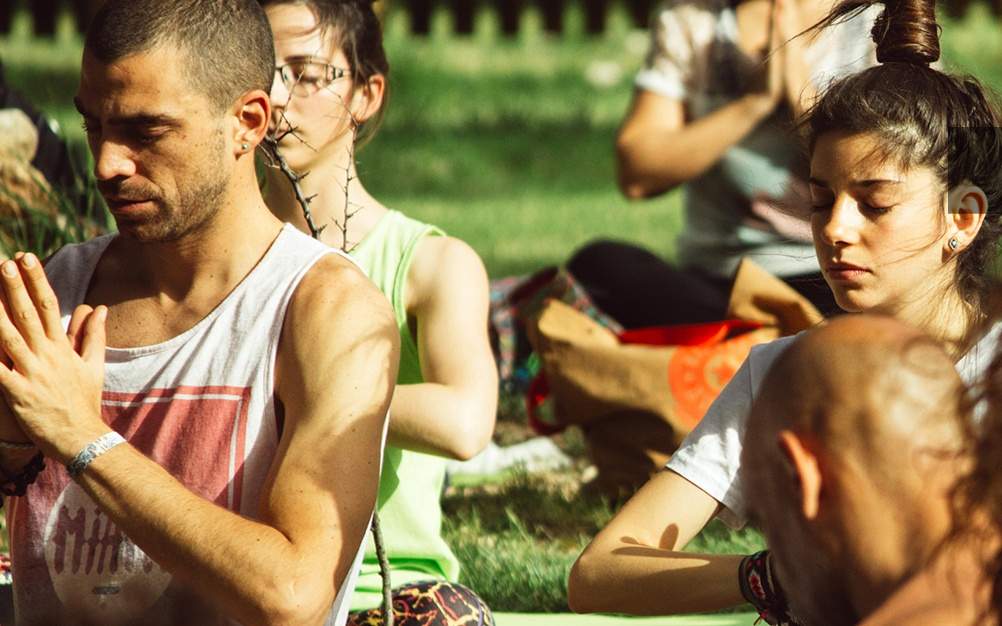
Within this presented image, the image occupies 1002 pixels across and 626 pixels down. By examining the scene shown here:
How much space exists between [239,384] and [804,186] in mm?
1493

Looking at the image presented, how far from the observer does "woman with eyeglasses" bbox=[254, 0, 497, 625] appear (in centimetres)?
300

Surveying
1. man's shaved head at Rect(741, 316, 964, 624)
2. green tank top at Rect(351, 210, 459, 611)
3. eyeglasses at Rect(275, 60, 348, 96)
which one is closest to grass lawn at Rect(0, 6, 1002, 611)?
green tank top at Rect(351, 210, 459, 611)

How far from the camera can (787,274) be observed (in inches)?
184

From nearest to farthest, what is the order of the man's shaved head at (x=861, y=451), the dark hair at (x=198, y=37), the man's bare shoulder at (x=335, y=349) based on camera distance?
the man's shaved head at (x=861, y=451) → the man's bare shoulder at (x=335, y=349) → the dark hair at (x=198, y=37)

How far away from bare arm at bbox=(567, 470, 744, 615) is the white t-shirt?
0.02 metres

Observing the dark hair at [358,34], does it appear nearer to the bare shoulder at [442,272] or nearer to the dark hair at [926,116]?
the bare shoulder at [442,272]

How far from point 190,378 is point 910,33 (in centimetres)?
125

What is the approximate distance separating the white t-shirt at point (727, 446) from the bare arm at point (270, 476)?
1.66 feet

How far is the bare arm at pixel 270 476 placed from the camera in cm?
216

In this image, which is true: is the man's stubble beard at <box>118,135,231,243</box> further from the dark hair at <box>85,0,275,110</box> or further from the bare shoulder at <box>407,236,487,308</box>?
the bare shoulder at <box>407,236,487,308</box>

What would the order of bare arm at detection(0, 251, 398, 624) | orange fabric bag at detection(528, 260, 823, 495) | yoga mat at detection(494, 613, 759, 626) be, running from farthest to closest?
orange fabric bag at detection(528, 260, 823, 495), yoga mat at detection(494, 613, 759, 626), bare arm at detection(0, 251, 398, 624)

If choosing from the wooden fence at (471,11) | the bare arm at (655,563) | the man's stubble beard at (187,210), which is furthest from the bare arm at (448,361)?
the wooden fence at (471,11)

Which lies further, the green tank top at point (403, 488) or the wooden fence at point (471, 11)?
the wooden fence at point (471, 11)

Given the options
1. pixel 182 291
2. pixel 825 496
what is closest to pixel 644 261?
pixel 182 291
